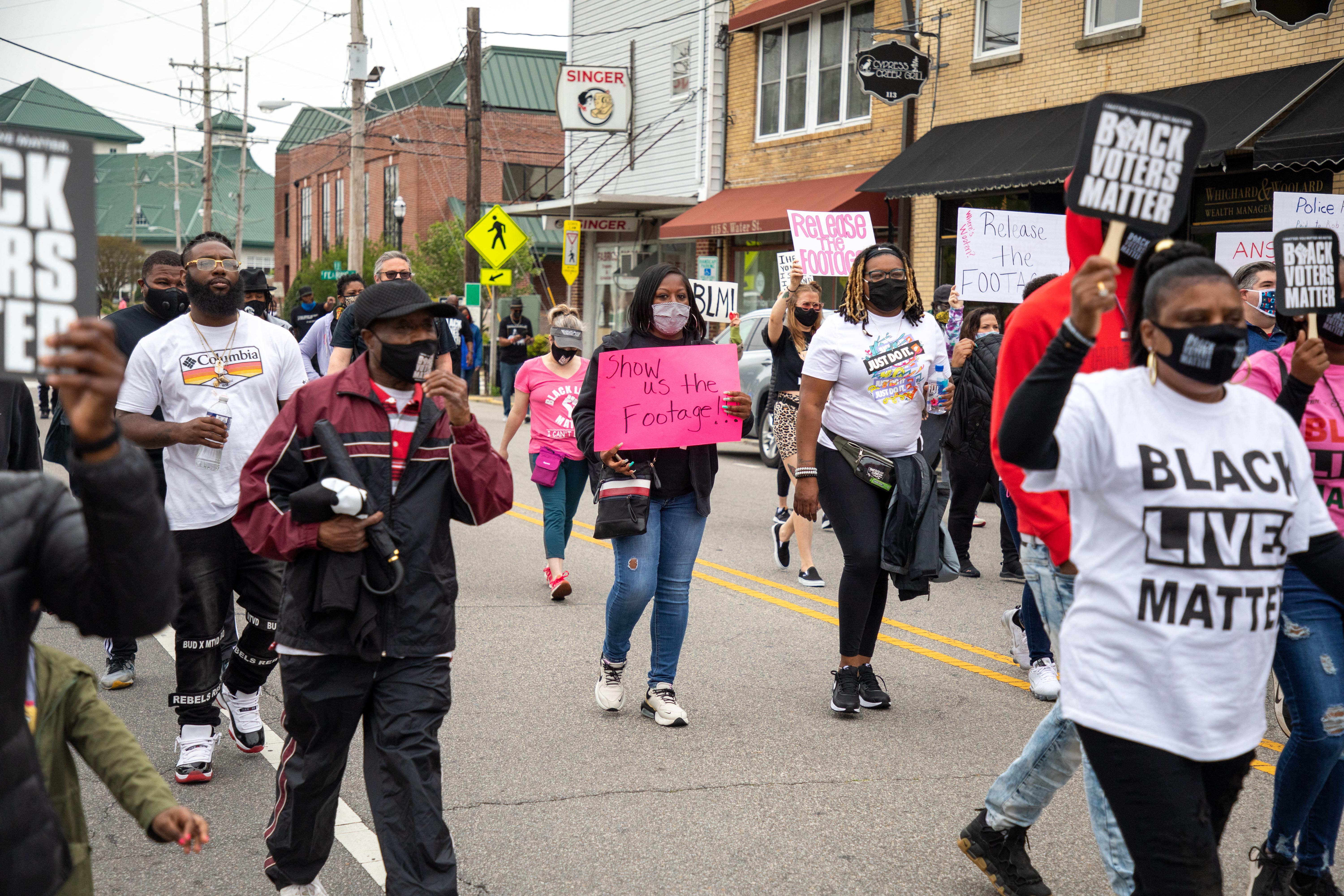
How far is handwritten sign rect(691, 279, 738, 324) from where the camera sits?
14.2 metres

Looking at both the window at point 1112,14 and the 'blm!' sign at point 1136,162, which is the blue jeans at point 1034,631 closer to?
the 'blm!' sign at point 1136,162

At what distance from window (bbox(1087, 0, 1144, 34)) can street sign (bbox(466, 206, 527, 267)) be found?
10.2m

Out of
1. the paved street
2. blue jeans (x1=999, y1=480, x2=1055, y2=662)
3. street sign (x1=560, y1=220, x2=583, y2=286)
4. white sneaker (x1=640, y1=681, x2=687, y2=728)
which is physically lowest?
the paved street

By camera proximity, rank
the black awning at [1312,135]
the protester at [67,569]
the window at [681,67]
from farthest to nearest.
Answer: the window at [681,67], the black awning at [1312,135], the protester at [67,569]

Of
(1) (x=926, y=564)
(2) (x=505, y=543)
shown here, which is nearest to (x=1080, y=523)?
(1) (x=926, y=564)

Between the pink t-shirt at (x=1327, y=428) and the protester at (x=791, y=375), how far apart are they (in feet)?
17.3

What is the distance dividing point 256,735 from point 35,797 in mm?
3419

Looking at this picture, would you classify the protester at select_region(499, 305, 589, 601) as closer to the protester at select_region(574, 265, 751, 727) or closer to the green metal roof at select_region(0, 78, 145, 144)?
the protester at select_region(574, 265, 751, 727)

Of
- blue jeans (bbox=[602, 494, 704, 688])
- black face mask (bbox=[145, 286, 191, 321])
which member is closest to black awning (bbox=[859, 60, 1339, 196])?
blue jeans (bbox=[602, 494, 704, 688])

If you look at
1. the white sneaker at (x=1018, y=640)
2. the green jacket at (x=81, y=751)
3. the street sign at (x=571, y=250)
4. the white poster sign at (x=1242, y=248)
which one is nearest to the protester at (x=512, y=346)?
the street sign at (x=571, y=250)

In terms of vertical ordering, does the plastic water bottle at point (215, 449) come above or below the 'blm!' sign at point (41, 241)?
below

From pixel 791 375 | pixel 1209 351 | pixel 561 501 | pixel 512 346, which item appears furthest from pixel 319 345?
pixel 512 346

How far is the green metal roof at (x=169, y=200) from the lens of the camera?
88375mm

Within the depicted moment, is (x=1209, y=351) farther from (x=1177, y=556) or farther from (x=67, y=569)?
(x=67, y=569)
